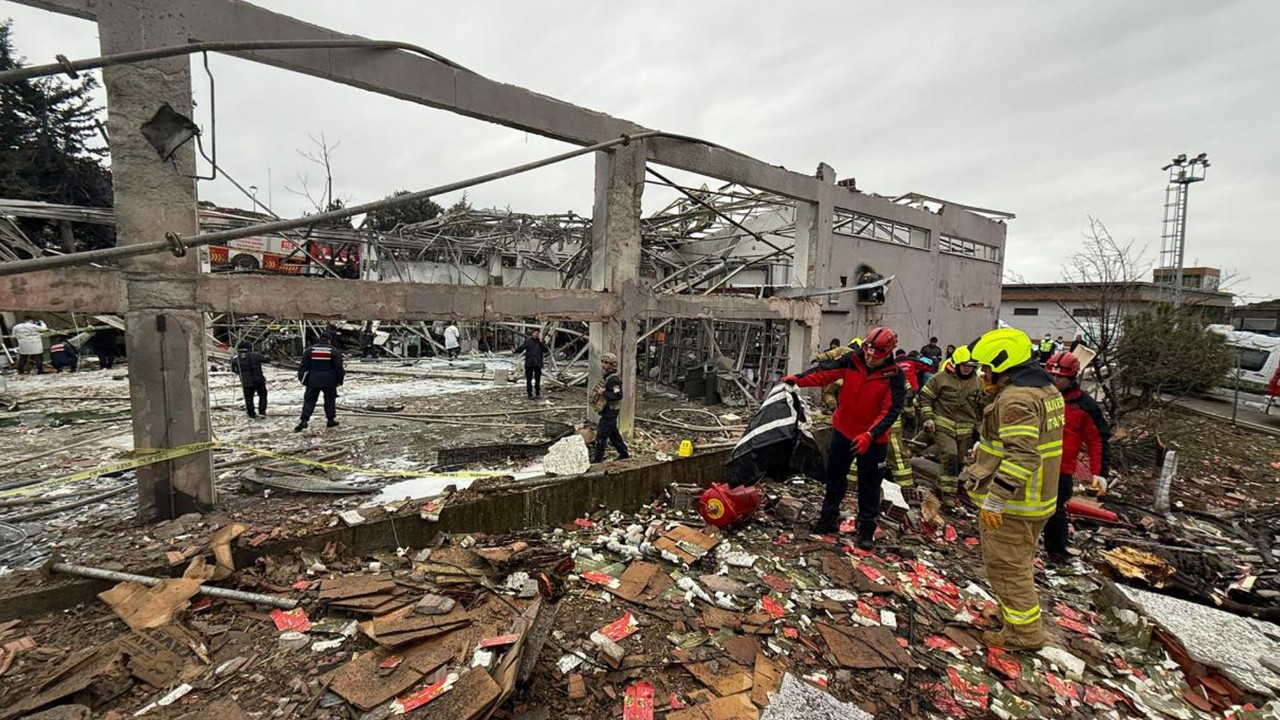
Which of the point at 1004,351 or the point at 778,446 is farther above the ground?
the point at 1004,351

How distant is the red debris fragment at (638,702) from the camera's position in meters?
2.46

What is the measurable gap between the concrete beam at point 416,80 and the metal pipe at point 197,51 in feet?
0.48

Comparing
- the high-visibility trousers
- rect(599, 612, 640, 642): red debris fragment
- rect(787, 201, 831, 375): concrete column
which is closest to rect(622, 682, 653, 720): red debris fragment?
rect(599, 612, 640, 642): red debris fragment

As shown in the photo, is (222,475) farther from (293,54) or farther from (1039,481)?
(1039,481)

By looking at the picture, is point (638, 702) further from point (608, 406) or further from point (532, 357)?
point (532, 357)

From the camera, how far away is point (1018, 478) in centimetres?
318

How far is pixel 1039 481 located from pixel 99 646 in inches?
223

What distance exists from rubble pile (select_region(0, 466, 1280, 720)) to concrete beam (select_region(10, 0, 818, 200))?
4.61 meters

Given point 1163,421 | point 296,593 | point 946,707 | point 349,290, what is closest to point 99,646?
point 296,593

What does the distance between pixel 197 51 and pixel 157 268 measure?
6.23 ft

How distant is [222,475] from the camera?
5883mm

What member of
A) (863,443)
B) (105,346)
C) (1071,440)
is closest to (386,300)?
(863,443)

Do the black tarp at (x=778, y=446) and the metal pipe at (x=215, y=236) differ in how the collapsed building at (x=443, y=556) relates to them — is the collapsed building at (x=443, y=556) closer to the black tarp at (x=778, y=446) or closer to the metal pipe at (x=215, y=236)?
the metal pipe at (x=215, y=236)

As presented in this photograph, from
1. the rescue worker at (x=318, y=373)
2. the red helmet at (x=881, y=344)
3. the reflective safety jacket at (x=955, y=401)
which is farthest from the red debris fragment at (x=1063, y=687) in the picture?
the rescue worker at (x=318, y=373)
